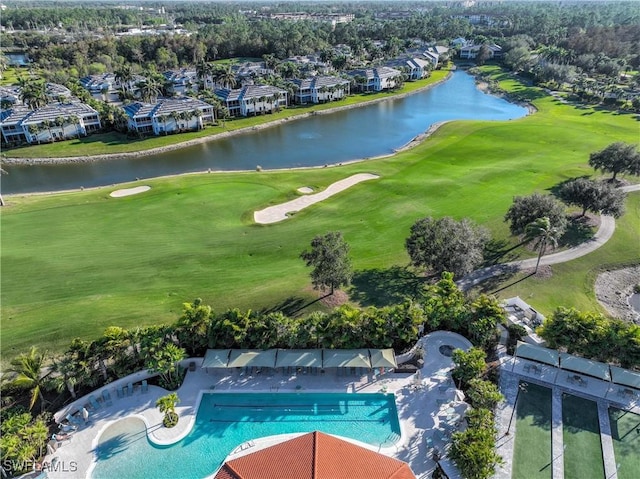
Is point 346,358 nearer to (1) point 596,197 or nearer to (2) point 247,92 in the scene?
(1) point 596,197

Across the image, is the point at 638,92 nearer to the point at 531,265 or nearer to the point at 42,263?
the point at 531,265

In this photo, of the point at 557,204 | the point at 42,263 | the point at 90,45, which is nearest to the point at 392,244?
the point at 557,204

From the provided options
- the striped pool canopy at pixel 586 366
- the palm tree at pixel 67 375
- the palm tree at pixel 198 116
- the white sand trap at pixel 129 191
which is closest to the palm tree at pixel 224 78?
the palm tree at pixel 198 116

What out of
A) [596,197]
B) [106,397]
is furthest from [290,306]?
[596,197]

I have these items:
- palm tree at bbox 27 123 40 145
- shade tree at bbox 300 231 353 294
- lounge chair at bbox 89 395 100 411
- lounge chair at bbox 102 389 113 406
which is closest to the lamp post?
shade tree at bbox 300 231 353 294

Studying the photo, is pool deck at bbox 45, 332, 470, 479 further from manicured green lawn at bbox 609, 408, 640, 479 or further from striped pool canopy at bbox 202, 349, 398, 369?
manicured green lawn at bbox 609, 408, 640, 479

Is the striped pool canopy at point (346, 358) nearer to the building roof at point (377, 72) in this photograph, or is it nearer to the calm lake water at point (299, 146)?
the calm lake water at point (299, 146)
